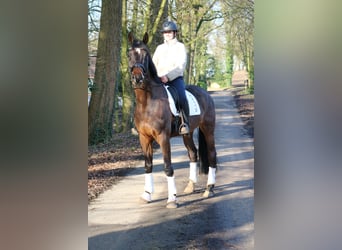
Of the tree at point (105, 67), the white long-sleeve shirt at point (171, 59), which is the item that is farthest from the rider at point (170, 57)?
the tree at point (105, 67)

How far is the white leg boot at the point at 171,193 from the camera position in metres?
2.99

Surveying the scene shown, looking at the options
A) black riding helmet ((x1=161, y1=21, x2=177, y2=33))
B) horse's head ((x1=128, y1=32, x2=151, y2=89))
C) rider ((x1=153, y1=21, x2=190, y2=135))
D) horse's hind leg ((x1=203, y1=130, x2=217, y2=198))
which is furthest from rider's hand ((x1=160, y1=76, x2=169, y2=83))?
horse's hind leg ((x1=203, y1=130, x2=217, y2=198))

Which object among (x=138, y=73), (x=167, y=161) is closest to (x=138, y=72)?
(x=138, y=73)

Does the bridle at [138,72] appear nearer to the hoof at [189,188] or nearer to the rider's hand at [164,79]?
the rider's hand at [164,79]

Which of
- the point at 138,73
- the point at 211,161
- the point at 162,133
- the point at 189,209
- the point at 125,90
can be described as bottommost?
the point at 189,209

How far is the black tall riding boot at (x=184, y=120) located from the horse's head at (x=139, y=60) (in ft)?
1.08

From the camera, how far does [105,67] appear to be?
3018mm

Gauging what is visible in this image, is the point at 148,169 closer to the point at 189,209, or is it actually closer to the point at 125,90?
the point at 189,209

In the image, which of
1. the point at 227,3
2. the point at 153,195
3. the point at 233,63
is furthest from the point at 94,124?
the point at 227,3

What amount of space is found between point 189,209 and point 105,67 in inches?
43.0

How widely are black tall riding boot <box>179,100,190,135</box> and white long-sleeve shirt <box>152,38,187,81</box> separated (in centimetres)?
22

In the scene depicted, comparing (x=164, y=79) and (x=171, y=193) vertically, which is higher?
(x=164, y=79)

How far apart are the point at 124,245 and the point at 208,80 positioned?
1.21 m
